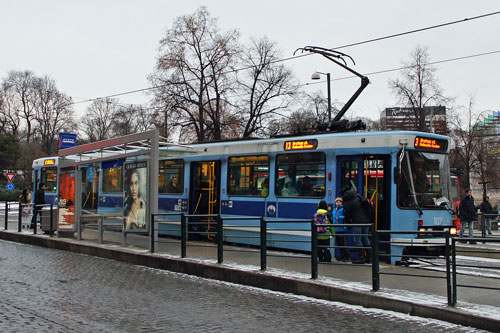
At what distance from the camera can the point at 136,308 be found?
7750mm

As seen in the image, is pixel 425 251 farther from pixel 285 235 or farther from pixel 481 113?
pixel 481 113

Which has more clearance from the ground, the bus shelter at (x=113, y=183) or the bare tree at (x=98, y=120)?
the bare tree at (x=98, y=120)

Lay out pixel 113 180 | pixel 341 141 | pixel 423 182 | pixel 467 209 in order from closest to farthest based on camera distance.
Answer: pixel 423 182 < pixel 341 141 < pixel 113 180 < pixel 467 209

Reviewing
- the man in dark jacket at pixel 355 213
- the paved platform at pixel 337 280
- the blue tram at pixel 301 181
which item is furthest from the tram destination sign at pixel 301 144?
the paved platform at pixel 337 280

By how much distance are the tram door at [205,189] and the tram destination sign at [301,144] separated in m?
2.69

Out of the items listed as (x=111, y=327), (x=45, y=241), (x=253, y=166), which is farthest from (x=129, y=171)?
(x=111, y=327)

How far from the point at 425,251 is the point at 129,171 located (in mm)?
7625

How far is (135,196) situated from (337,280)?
6.57 meters

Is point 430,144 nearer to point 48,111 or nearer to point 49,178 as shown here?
point 49,178

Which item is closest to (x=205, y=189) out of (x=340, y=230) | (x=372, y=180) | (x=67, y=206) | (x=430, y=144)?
(x=67, y=206)

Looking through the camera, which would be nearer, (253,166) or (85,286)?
(85,286)

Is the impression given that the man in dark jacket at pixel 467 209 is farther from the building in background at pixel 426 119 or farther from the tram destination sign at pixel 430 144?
the building in background at pixel 426 119

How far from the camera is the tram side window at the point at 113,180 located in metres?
14.9

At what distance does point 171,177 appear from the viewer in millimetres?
17312
